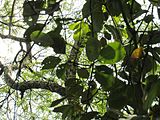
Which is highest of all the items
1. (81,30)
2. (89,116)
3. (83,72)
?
(81,30)

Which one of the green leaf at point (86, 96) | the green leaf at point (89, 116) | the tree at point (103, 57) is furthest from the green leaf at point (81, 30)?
the green leaf at point (89, 116)

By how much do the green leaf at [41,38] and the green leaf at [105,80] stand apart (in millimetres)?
Result: 153

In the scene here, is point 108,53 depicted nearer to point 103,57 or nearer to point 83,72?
point 103,57

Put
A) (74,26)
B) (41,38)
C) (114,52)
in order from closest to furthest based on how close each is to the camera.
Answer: (114,52)
(41,38)
(74,26)

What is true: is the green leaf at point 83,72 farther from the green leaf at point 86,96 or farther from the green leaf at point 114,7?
the green leaf at point 114,7

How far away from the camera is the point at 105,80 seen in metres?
0.67

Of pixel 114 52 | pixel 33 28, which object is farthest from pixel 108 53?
pixel 33 28

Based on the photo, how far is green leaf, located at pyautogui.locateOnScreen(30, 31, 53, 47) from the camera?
75 cm

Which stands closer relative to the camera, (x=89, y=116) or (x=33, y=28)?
(x=89, y=116)

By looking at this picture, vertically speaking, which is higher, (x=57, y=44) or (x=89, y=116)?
(x=57, y=44)

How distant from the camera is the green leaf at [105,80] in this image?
26.3 inches

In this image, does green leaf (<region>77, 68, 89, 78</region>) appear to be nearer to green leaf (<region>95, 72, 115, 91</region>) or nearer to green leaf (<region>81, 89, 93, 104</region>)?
green leaf (<region>81, 89, 93, 104</region>)

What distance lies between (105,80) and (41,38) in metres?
0.18

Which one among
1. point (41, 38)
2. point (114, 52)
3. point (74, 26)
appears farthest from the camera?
point (74, 26)
